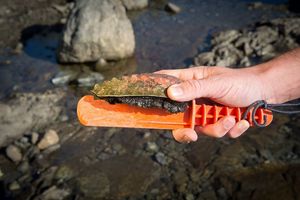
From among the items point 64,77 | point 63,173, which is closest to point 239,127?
point 63,173

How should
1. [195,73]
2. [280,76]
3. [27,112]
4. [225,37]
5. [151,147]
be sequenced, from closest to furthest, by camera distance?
1. [280,76]
2. [195,73]
3. [151,147]
4. [27,112]
5. [225,37]

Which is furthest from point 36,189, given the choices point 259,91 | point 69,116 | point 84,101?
point 259,91

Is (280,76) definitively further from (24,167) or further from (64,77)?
(64,77)

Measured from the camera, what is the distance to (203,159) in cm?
572

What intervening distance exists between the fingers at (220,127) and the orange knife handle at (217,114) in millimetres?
46

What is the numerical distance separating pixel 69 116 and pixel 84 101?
3300 mm

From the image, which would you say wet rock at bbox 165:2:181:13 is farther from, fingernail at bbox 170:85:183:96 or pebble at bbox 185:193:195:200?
fingernail at bbox 170:85:183:96

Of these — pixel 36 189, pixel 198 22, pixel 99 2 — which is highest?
pixel 99 2

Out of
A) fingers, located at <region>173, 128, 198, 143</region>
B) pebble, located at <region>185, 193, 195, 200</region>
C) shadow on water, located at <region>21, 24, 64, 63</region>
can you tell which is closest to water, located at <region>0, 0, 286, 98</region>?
shadow on water, located at <region>21, 24, 64, 63</region>

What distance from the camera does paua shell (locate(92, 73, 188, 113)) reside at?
332 cm

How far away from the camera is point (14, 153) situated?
586 centimetres

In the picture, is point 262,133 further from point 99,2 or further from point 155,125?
point 99,2

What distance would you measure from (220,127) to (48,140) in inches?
132

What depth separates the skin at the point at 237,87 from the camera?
3.67m
